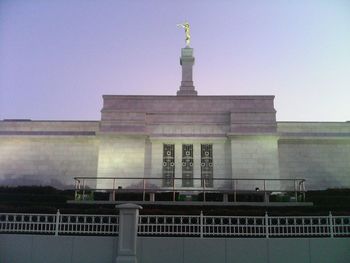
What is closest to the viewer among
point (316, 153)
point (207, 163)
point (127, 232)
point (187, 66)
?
point (127, 232)

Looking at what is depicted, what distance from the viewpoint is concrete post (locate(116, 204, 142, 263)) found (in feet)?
35.1

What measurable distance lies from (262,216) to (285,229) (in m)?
0.89

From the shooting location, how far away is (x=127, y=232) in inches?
428

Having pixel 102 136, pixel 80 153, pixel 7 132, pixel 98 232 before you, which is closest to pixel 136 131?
pixel 102 136

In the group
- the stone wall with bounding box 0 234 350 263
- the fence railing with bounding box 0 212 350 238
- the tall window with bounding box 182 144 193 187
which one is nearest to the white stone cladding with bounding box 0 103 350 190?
the tall window with bounding box 182 144 193 187

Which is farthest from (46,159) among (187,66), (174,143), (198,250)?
(198,250)

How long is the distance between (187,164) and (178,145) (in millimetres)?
1057

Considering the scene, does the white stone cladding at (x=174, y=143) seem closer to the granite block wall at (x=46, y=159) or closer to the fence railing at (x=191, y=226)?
the granite block wall at (x=46, y=159)

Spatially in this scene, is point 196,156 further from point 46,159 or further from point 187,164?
point 46,159

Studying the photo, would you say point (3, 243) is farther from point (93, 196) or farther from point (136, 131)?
point (136, 131)

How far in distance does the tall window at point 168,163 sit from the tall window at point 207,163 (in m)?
1.46

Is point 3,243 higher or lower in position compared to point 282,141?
lower

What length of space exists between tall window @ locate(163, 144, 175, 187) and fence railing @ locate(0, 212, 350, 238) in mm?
8251

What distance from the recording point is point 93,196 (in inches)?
668
